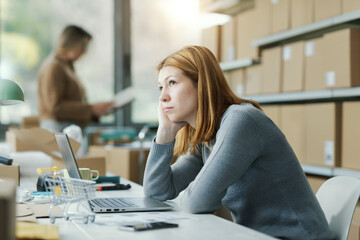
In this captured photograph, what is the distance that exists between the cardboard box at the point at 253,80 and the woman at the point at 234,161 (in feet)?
5.84

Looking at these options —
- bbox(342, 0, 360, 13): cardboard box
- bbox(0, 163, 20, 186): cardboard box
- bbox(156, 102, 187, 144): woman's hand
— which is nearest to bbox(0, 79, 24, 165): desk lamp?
bbox(0, 163, 20, 186): cardboard box

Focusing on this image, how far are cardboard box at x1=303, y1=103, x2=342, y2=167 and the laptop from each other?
139cm

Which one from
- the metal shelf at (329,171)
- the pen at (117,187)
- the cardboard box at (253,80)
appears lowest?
the metal shelf at (329,171)

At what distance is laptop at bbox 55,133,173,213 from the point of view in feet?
4.30

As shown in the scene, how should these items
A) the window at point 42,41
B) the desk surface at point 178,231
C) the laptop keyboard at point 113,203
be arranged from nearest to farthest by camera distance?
the desk surface at point 178,231, the laptop keyboard at point 113,203, the window at point 42,41

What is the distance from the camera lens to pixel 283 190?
4.28 feet

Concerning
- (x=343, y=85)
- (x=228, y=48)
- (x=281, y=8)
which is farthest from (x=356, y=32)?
(x=228, y=48)

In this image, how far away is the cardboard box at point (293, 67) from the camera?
9.23 ft

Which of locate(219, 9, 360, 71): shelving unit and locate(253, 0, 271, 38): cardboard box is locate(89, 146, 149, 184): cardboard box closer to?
locate(219, 9, 360, 71): shelving unit

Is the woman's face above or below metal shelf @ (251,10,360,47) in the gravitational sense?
below

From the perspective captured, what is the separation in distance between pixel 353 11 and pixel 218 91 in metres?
1.34

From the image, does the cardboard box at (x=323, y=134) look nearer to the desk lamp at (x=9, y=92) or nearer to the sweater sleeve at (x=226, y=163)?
the sweater sleeve at (x=226, y=163)

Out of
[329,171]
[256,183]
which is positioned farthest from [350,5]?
[256,183]

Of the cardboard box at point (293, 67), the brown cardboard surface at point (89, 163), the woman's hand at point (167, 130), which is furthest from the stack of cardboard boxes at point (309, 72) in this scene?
the brown cardboard surface at point (89, 163)
